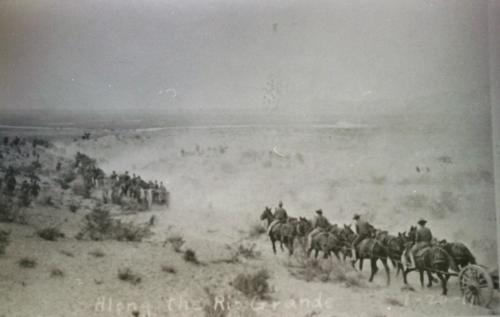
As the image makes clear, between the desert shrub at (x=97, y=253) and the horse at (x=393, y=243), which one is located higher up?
the horse at (x=393, y=243)

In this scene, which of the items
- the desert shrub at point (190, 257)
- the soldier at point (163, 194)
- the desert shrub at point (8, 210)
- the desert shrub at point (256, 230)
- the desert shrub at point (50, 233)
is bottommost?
the desert shrub at point (190, 257)

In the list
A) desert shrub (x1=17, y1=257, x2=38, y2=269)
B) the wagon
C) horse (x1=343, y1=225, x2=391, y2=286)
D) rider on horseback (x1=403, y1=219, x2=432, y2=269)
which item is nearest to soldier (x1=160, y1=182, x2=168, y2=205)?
desert shrub (x1=17, y1=257, x2=38, y2=269)

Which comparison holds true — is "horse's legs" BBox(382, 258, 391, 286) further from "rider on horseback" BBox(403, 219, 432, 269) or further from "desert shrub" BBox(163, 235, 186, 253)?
"desert shrub" BBox(163, 235, 186, 253)

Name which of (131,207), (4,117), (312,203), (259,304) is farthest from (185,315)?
(4,117)

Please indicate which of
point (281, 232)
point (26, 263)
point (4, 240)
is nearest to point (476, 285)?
point (281, 232)

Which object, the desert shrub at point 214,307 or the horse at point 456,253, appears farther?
the horse at point 456,253

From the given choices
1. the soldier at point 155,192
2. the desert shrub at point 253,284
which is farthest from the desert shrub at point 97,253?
the desert shrub at point 253,284

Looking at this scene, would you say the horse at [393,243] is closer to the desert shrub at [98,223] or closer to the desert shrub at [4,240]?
the desert shrub at [98,223]
